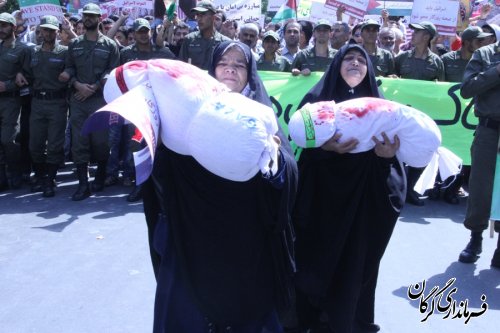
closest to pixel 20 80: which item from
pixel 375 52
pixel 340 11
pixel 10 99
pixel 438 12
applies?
pixel 10 99

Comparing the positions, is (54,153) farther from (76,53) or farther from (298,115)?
(298,115)

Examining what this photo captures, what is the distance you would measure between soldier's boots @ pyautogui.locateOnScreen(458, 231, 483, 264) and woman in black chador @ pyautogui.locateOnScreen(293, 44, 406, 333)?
186cm

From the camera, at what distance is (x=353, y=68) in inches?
122

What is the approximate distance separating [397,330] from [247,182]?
5.89ft

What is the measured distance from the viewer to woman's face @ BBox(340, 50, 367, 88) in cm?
309

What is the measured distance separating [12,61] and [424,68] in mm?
5120

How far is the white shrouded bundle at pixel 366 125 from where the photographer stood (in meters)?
2.78

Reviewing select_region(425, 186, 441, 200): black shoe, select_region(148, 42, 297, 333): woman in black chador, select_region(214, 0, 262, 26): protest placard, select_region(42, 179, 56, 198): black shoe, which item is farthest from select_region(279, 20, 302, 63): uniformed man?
select_region(148, 42, 297, 333): woman in black chador

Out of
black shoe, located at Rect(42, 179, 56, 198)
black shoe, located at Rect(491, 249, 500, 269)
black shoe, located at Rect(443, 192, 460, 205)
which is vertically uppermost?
black shoe, located at Rect(491, 249, 500, 269)

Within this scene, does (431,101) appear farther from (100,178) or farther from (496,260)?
(100,178)

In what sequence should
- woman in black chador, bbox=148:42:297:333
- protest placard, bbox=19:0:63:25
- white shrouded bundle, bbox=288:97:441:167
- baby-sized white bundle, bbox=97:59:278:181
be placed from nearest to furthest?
baby-sized white bundle, bbox=97:59:278:181 → woman in black chador, bbox=148:42:297:333 → white shrouded bundle, bbox=288:97:441:167 → protest placard, bbox=19:0:63:25

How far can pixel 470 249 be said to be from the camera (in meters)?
4.76

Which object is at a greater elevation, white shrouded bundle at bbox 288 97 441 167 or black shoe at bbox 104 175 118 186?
white shrouded bundle at bbox 288 97 441 167

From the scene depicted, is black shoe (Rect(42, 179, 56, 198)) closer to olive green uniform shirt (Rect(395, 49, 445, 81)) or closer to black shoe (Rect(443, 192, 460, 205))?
olive green uniform shirt (Rect(395, 49, 445, 81))
